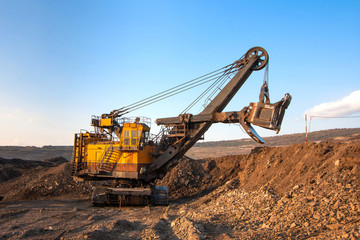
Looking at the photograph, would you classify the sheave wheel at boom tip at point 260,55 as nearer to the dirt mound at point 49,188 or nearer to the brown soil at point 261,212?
the brown soil at point 261,212

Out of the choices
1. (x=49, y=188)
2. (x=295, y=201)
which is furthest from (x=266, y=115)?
(x=49, y=188)

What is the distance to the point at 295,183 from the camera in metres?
9.84

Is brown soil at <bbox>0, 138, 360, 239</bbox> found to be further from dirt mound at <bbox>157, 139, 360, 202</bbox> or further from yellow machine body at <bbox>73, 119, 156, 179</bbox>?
yellow machine body at <bbox>73, 119, 156, 179</bbox>

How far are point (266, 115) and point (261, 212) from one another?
433cm

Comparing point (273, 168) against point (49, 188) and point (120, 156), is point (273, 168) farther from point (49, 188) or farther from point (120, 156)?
point (49, 188)

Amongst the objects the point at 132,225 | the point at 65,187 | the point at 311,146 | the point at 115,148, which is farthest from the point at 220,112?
the point at 65,187

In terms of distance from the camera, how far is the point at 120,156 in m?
14.0

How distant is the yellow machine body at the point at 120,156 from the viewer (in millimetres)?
13630

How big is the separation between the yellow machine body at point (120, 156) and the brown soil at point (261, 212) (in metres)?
2.01

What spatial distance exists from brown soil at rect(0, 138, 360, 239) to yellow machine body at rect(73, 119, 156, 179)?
201 cm

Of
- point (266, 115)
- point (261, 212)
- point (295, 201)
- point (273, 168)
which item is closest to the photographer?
point (295, 201)

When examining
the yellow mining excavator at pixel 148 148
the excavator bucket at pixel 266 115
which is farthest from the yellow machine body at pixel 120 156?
the excavator bucket at pixel 266 115

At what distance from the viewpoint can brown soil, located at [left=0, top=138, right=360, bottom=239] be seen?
694 cm

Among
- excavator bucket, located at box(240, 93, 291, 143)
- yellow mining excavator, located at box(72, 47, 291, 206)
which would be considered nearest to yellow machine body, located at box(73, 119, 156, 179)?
yellow mining excavator, located at box(72, 47, 291, 206)
